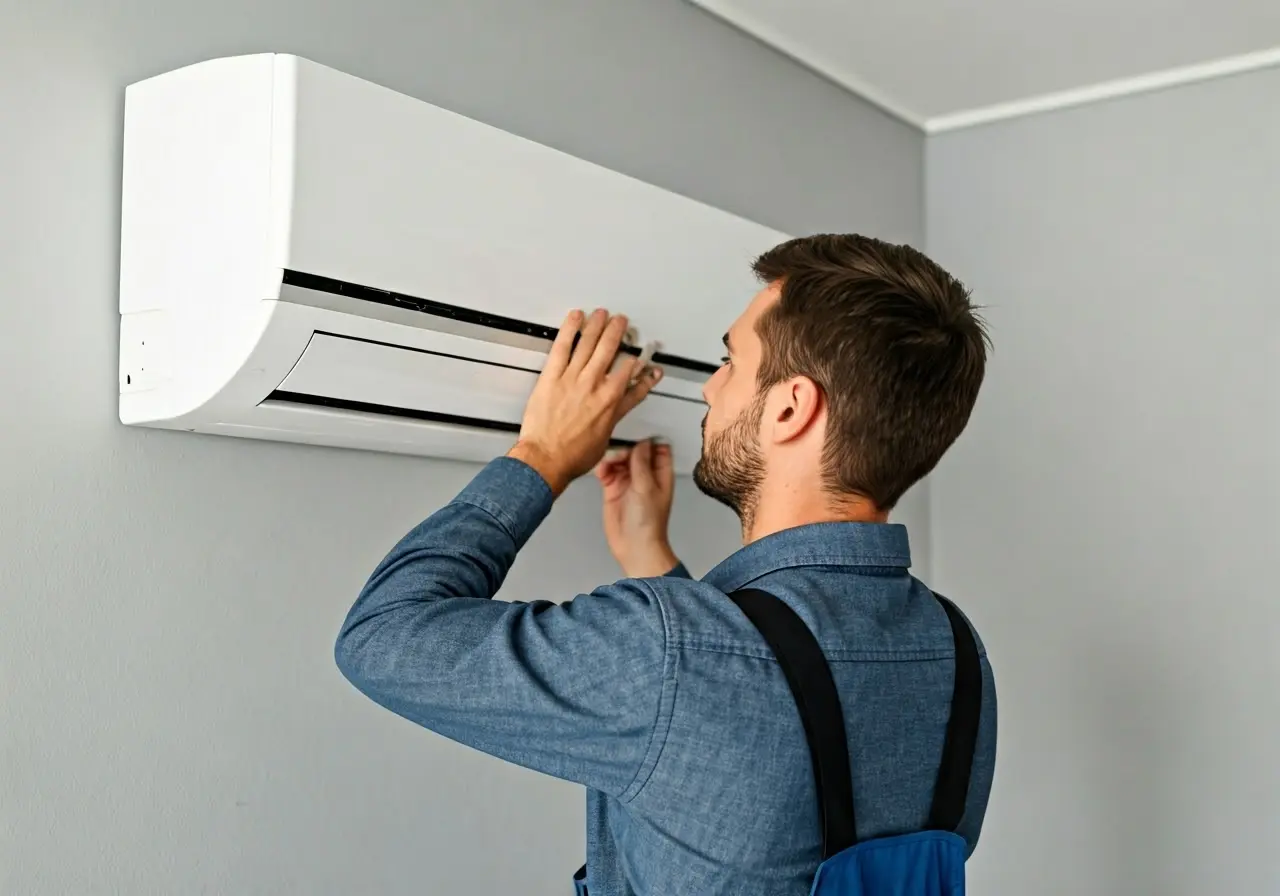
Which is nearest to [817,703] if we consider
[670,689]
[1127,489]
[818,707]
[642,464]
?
[818,707]

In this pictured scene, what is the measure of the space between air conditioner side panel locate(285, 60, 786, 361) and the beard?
249 mm

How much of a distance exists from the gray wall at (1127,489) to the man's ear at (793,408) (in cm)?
130

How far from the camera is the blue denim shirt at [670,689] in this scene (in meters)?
1.09

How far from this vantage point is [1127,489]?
2.35 metres

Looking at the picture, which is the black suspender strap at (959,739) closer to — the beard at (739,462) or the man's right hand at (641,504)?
the beard at (739,462)

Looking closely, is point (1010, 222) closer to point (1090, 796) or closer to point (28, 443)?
point (1090, 796)

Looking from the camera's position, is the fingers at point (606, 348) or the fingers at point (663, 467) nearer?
the fingers at point (606, 348)

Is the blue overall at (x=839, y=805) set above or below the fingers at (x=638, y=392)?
below

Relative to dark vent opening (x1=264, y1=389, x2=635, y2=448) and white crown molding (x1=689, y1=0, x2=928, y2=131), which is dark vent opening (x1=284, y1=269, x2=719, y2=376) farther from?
white crown molding (x1=689, y1=0, x2=928, y2=131)

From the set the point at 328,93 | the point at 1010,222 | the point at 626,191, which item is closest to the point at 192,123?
the point at 328,93

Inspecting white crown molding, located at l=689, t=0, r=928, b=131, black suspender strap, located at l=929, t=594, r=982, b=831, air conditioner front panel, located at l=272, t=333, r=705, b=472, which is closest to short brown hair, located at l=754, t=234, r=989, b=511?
black suspender strap, located at l=929, t=594, r=982, b=831

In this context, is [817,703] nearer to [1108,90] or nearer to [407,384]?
[407,384]

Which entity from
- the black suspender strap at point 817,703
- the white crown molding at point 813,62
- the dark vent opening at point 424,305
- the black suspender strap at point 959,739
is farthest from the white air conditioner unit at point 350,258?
the white crown molding at point 813,62

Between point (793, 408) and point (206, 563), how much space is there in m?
0.66
